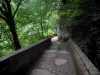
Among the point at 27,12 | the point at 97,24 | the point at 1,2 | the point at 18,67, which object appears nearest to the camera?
the point at 18,67

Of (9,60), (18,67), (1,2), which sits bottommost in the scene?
(18,67)

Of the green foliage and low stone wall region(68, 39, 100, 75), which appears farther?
the green foliage

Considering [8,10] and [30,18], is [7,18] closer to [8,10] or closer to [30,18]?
[8,10]

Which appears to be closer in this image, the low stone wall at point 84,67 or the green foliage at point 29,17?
the low stone wall at point 84,67

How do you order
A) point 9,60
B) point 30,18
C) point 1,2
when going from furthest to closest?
point 30,18 → point 1,2 → point 9,60

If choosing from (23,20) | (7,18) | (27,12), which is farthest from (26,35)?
(7,18)

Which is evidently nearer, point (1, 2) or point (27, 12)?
point (1, 2)

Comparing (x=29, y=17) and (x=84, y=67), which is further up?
(x=29, y=17)

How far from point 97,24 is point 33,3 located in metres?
7.34

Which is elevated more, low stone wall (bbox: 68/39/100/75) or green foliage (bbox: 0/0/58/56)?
green foliage (bbox: 0/0/58/56)

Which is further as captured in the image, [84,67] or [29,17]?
[29,17]

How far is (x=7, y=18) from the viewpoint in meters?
8.35

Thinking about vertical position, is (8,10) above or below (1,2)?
below

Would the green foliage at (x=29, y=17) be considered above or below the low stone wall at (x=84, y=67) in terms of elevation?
above
